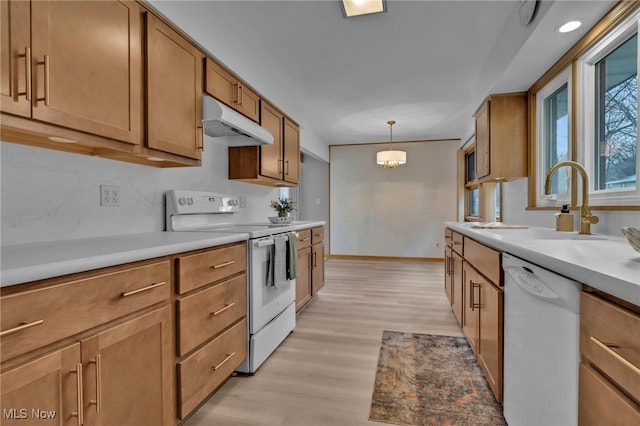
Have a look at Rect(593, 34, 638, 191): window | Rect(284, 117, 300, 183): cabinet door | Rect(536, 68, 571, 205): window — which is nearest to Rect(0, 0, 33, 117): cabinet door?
Rect(284, 117, 300, 183): cabinet door

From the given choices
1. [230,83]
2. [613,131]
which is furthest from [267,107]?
[613,131]

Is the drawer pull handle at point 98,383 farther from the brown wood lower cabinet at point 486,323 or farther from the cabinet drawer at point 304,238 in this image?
the cabinet drawer at point 304,238

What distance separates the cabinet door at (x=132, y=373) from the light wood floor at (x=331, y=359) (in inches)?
16.6

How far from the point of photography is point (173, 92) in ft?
5.87

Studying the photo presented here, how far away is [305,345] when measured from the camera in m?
2.43

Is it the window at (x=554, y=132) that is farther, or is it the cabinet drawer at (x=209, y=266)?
the window at (x=554, y=132)

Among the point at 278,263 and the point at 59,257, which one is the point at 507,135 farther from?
the point at 59,257

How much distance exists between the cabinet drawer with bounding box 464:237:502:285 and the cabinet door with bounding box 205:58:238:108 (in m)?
2.00

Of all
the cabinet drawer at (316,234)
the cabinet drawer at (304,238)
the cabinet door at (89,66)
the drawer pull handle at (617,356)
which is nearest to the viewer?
the drawer pull handle at (617,356)

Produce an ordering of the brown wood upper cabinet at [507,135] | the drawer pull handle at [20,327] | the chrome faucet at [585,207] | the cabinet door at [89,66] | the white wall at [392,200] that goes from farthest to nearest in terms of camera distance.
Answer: the white wall at [392,200], the brown wood upper cabinet at [507,135], the chrome faucet at [585,207], the cabinet door at [89,66], the drawer pull handle at [20,327]

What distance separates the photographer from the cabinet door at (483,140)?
9.56 feet

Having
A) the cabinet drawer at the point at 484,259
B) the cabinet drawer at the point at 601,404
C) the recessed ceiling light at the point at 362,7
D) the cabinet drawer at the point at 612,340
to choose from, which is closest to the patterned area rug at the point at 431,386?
the cabinet drawer at the point at 484,259

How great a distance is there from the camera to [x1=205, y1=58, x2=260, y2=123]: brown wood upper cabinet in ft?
7.02

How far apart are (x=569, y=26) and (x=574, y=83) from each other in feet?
1.50
